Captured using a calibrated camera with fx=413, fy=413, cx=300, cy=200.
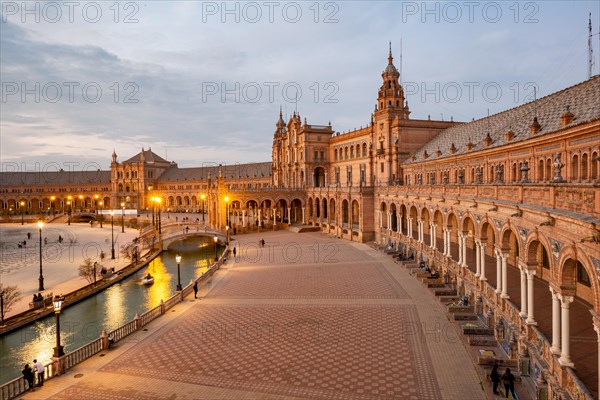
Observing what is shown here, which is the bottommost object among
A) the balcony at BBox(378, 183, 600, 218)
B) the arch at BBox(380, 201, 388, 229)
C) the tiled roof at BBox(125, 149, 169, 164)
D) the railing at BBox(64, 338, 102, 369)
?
the railing at BBox(64, 338, 102, 369)

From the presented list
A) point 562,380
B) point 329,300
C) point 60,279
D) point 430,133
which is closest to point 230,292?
point 329,300

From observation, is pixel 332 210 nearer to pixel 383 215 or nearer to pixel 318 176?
pixel 318 176

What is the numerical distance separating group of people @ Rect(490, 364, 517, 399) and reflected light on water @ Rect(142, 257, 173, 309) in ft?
83.3

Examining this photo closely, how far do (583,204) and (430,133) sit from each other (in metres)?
49.5

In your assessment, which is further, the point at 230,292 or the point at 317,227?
the point at 317,227

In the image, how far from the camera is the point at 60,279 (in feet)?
131

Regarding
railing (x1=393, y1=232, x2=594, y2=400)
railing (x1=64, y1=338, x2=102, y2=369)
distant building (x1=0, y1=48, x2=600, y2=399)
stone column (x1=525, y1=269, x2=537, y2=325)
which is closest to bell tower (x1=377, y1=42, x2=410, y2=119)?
distant building (x1=0, y1=48, x2=600, y2=399)

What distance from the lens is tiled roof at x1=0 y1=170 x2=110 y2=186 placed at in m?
131

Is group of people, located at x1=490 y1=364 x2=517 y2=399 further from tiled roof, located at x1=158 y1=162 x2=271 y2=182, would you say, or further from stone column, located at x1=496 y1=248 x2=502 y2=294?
tiled roof, located at x1=158 y1=162 x2=271 y2=182

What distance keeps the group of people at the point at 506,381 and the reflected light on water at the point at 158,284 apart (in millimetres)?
25395

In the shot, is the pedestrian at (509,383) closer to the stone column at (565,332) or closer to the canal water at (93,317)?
the stone column at (565,332)

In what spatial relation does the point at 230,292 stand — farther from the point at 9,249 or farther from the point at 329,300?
the point at 9,249

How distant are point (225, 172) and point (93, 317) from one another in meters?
89.1

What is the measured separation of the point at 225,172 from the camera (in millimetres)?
117938
